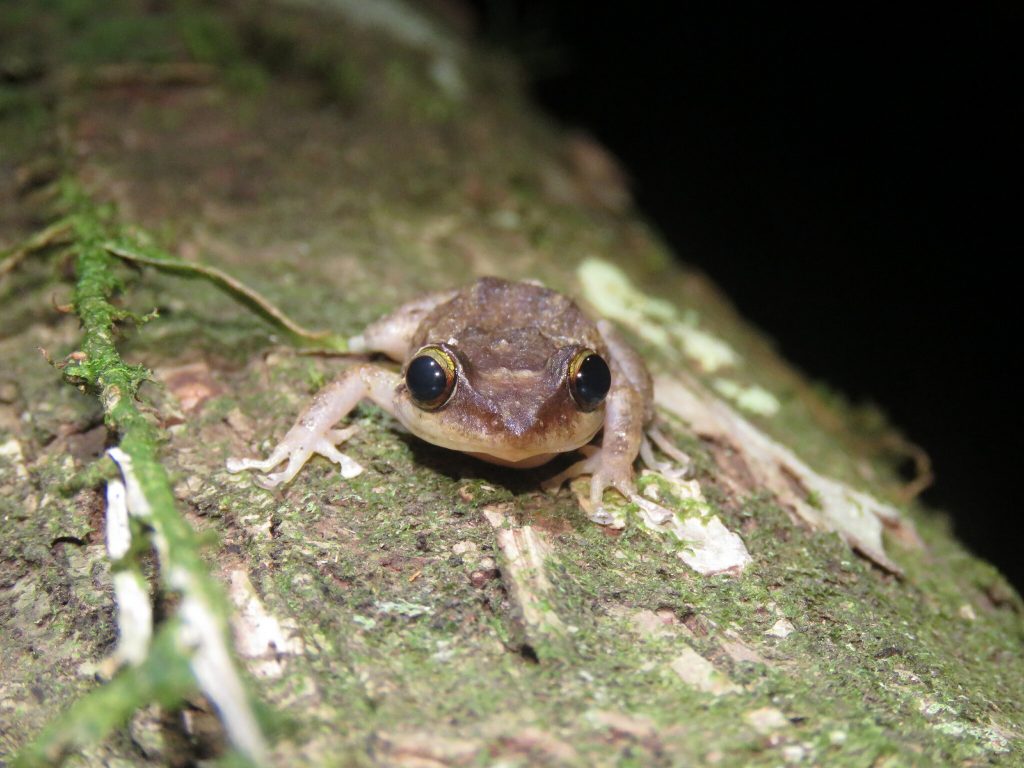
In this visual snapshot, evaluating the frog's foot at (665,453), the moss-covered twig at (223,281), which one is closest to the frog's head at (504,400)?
the frog's foot at (665,453)

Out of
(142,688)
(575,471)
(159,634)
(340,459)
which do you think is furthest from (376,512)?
(142,688)

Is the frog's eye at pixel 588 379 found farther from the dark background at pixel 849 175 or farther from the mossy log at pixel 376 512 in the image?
the dark background at pixel 849 175

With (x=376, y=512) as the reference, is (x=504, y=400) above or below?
above

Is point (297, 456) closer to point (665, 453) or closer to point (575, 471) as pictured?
point (575, 471)

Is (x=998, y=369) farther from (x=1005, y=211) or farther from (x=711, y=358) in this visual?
(x=711, y=358)

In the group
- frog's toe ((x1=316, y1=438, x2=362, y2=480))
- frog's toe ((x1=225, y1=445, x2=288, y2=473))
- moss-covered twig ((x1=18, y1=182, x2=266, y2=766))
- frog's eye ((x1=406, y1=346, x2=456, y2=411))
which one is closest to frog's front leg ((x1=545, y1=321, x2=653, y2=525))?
frog's eye ((x1=406, y1=346, x2=456, y2=411))

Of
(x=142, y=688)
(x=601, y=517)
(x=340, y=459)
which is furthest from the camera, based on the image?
(x=340, y=459)

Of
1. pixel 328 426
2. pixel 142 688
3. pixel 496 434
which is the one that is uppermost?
pixel 496 434
